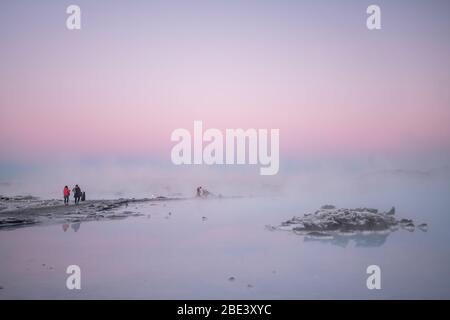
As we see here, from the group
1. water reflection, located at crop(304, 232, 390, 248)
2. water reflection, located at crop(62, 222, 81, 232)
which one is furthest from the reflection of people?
water reflection, located at crop(304, 232, 390, 248)

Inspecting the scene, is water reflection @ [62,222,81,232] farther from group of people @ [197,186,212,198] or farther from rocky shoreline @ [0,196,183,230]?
group of people @ [197,186,212,198]

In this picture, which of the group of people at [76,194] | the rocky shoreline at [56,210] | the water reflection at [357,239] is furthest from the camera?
the group of people at [76,194]

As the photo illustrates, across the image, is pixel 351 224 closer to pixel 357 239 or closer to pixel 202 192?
pixel 357 239

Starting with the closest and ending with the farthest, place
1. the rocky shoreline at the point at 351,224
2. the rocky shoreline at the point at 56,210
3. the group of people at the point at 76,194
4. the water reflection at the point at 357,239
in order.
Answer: the water reflection at the point at 357,239 → the rocky shoreline at the point at 351,224 → the rocky shoreline at the point at 56,210 → the group of people at the point at 76,194

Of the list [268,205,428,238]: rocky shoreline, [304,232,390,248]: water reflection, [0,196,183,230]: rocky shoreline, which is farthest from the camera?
[0,196,183,230]: rocky shoreline

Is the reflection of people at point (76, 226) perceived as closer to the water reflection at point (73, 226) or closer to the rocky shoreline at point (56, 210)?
the water reflection at point (73, 226)

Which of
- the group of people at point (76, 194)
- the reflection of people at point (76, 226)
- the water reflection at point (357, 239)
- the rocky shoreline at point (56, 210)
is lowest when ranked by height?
the water reflection at point (357, 239)

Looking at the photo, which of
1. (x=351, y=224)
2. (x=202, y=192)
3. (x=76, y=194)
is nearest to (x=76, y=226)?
(x=76, y=194)

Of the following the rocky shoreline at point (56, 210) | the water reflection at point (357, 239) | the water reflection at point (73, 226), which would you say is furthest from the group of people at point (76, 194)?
the water reflection at point (357, 239)

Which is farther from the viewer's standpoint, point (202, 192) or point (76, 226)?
point (202, 192)

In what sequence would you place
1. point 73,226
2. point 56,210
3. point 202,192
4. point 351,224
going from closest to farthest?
point 351,224 < point 73,226 < point 202,192 < point 56,210

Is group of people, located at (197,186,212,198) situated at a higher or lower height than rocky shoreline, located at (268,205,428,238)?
higher
